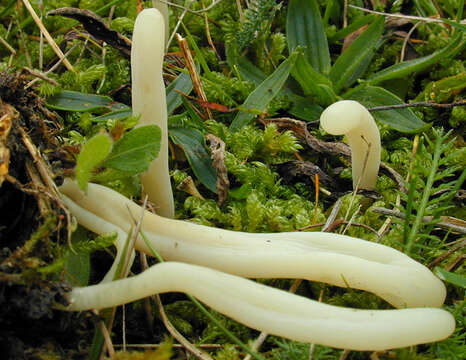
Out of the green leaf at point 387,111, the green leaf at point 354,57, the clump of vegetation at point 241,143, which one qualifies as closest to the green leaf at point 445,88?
the clump of vegetation at point 241,143

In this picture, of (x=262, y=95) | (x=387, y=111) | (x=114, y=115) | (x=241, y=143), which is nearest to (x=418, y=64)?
(x=387, y=111)

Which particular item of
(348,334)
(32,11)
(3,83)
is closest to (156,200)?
(3,83)

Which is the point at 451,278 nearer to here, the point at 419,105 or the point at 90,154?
the point at 419,105

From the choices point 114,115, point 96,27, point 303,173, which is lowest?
point 303,173

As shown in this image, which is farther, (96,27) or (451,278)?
(96,27)

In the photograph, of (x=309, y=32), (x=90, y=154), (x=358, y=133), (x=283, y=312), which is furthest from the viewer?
(x=309, y=32)
